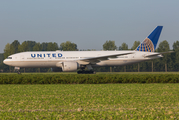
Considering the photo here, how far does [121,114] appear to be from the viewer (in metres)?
6.09

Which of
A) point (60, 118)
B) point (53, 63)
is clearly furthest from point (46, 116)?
point (53, 63)

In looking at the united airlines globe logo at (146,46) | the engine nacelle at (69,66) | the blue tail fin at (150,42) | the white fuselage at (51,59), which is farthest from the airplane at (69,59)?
the blue tail fin at (150,42)

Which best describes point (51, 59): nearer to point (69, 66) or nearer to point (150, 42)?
point (69, 66)

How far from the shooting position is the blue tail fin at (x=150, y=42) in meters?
34.5

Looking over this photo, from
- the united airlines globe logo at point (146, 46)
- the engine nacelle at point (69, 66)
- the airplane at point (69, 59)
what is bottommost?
the engine nacelle at point (69, 66)

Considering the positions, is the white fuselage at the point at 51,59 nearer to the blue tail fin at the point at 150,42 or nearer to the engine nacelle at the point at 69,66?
the engine nacelle at the point at 69,66

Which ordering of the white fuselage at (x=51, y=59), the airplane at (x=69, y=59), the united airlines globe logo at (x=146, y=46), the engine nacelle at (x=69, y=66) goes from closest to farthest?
the engine nacelle at (x=69, y=66), the airplane at (x=69, y=59), the white fuselage at (x=51, y=59), the united airlines globe logo at (x=146, y=46)

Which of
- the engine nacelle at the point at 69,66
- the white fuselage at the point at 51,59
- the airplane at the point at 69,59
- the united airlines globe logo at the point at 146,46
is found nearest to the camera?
the engine nacelle at the point at 69,66

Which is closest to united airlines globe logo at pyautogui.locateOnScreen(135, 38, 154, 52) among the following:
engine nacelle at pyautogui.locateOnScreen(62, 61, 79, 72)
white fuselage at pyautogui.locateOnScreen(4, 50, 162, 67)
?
white fuselage at pyautogui.locateOnScreen(4, 50, 162, 67)

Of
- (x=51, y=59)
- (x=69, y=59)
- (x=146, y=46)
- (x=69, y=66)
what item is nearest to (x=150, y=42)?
(x=146, y=46)

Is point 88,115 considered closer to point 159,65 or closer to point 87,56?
point 87,56

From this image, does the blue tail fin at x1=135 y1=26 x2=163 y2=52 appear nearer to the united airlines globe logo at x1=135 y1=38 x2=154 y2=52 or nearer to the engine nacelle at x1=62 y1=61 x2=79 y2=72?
the united airlines globe logo at x1=135 y1=38 x2=154 y2=52

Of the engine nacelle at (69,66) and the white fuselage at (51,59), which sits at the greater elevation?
the white fuselage at (51,59)

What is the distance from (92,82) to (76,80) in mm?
1223
